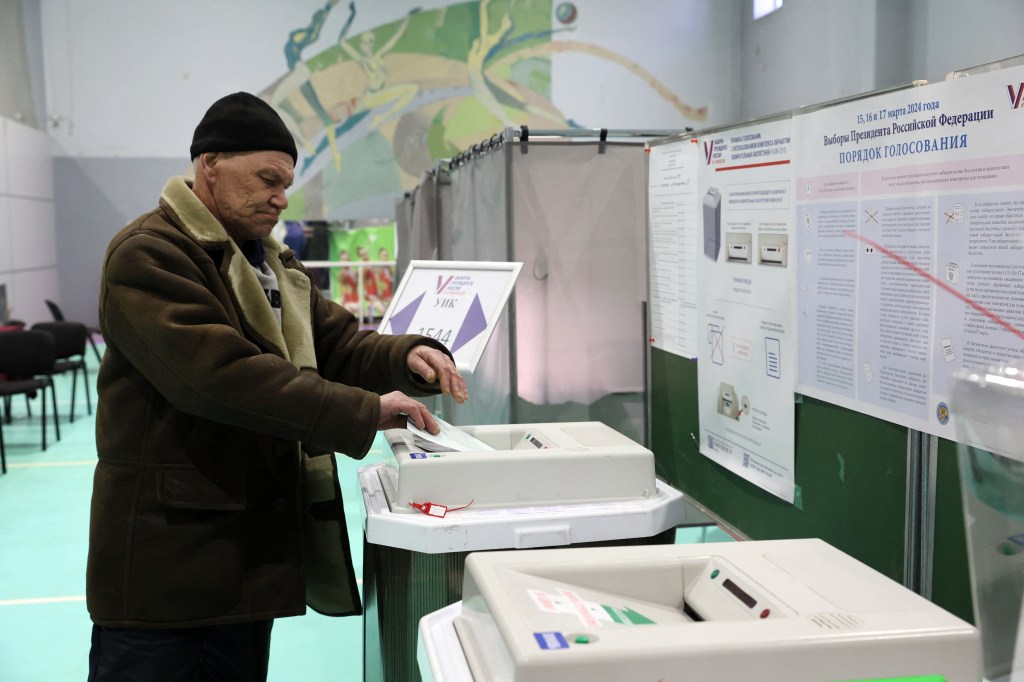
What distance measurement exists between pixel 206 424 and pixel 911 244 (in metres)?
1.26

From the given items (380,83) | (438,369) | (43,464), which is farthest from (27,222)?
(438,369)

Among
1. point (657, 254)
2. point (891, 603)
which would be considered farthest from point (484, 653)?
point (657, 254)

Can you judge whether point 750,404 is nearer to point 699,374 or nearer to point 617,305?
point 699,374

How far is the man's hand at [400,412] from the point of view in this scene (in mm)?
1612

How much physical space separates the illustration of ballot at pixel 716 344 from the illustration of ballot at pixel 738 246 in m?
0.20

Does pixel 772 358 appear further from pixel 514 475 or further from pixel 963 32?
pixel 963 32

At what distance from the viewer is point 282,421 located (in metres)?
1.50

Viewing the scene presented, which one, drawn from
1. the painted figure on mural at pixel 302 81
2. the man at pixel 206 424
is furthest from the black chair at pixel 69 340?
the man at pixel 206 424

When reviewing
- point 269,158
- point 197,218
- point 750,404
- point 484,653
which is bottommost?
→ point 484,653

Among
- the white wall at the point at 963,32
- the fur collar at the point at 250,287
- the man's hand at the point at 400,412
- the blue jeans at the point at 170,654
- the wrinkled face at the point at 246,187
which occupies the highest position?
the white wall at the point at 963,32

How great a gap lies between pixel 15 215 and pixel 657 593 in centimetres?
991

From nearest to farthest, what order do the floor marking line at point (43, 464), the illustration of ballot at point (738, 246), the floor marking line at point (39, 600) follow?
1. the illustration of ballot at point (738, 246)
2. the floor marking line at point (39, 600)
3. the floor marking line at point (43, 464)

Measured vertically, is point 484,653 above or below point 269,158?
below

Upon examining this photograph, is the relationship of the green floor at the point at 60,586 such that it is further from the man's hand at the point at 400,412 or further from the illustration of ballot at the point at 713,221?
the illustration of ballot at the point at 713,221
